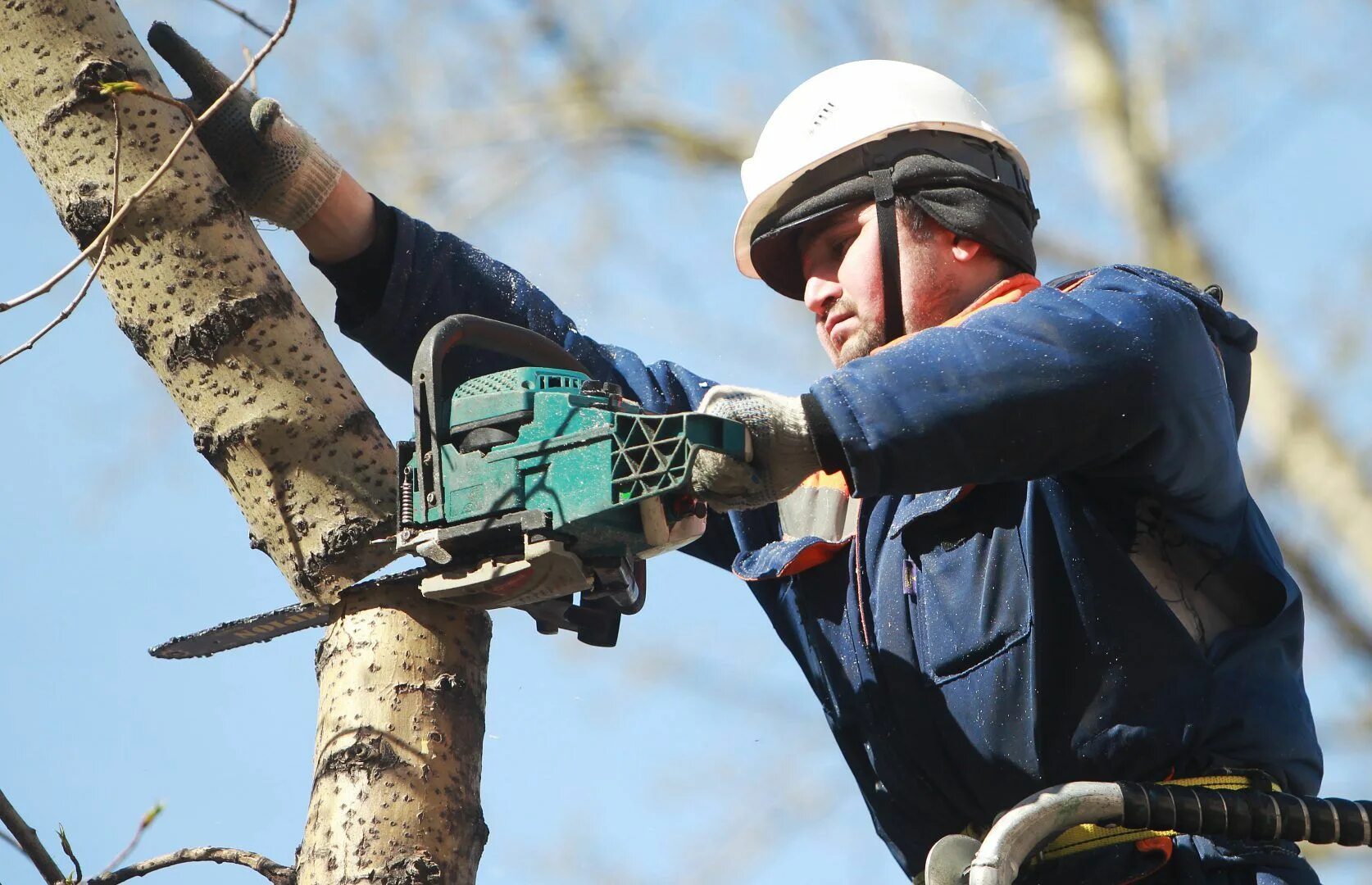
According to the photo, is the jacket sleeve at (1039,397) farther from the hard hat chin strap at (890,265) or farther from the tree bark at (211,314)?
the tree bark at (211,314)

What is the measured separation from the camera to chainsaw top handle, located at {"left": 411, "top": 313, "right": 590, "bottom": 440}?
2611 mm

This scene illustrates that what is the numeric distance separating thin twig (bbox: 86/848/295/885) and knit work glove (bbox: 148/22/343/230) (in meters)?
1.25

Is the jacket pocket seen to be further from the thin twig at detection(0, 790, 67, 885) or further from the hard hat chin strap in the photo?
the thin twig at detection(0, 790, 67, 885)

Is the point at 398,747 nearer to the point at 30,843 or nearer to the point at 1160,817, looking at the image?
the point at 30,843

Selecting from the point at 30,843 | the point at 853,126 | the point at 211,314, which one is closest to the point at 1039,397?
the point at 853,126

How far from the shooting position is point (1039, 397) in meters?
2.45

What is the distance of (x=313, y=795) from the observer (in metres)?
2.52

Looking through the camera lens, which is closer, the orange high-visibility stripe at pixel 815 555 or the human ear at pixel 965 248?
the orange high-visibility stripe at pixel 815 555

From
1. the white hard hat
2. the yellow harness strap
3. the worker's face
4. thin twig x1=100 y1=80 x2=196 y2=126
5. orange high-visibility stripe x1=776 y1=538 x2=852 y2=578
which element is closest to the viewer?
thin twig x1=100 y1=80 x2=196 y2=126

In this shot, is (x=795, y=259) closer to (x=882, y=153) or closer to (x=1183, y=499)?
(x=882, y=153)

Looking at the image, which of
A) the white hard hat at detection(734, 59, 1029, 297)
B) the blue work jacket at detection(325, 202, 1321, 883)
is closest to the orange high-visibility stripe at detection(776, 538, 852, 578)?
the blue work jacket at detection(325, 202, 1321, 883)

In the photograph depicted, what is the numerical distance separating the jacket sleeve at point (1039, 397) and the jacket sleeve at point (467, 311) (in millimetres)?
992

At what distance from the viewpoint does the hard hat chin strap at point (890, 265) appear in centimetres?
321

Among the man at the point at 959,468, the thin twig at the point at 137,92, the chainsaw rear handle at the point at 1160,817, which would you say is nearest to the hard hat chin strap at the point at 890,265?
the man at the point at 959,468
